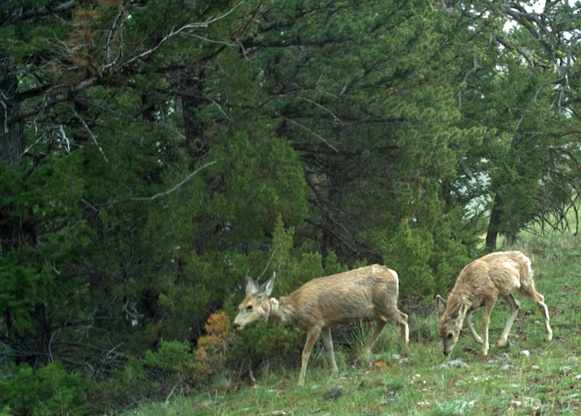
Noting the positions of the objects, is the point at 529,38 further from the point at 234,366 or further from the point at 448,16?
the point at 234,366

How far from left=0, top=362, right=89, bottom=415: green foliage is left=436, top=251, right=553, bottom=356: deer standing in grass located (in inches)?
192

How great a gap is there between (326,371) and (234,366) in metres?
1.54

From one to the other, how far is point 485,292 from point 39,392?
6.01m

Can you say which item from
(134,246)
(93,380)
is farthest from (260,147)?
(93,380)

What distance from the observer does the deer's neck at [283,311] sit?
10406mm

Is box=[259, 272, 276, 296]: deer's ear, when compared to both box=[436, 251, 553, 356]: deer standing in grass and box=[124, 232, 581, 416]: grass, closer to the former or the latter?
box=[124, 232, 581, 416]: grass

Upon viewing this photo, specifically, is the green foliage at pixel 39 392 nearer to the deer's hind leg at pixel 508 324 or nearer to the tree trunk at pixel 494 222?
the deer's hind leg at pixel 508 324

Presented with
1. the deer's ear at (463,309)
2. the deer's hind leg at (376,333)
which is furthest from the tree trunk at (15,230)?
the deer's ear at (463,309)

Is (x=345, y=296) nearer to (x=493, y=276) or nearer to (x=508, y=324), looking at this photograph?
(x=493, y=276)

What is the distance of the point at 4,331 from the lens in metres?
11.9

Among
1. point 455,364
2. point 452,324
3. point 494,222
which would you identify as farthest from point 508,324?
point 494,222

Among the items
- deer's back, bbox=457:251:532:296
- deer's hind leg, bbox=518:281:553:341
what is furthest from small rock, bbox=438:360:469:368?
deer's hind leg, bbox=518:281:553:341

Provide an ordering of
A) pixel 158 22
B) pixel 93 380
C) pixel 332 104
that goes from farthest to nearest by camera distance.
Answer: pixel 332 104, pixel 93 380, pixel 158 22

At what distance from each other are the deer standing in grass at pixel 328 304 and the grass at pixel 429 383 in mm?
490
